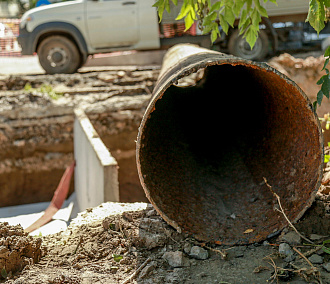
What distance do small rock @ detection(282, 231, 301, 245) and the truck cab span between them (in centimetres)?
715

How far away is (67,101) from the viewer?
7.64 m

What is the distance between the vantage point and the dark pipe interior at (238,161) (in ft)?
9.83

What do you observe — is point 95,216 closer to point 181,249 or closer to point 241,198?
point 181,249

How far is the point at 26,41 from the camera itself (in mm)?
9156

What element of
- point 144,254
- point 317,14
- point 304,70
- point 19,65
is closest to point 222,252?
point 144,254

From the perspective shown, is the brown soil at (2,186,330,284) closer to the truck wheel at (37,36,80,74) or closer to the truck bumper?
the truck wheel at (37,36,80,74)

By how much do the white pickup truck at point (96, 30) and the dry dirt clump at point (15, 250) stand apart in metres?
6.78

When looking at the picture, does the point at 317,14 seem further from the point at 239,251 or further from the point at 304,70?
the point at 304,70

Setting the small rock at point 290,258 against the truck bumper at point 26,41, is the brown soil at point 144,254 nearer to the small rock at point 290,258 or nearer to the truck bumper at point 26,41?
the small rock at point 290,258

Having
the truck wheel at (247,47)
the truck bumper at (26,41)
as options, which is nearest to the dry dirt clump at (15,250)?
the truck bumper at (26,41)

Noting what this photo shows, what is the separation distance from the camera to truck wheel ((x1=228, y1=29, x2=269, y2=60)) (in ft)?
31.4

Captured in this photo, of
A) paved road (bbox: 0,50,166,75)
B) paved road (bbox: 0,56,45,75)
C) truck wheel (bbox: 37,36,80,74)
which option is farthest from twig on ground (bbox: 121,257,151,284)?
paved road (bbox: 0,56,45,75)

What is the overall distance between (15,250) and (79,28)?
7209 mm

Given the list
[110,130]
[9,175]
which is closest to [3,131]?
[9,175]
